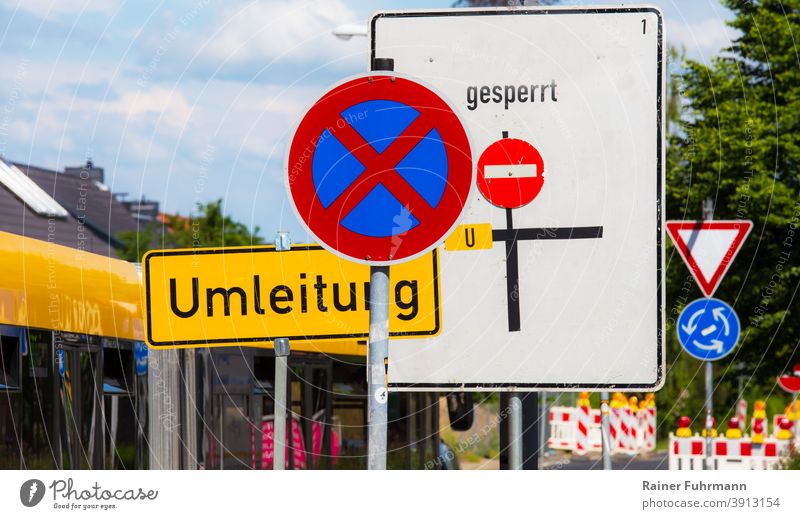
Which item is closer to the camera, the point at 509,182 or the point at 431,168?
the point at 431,168

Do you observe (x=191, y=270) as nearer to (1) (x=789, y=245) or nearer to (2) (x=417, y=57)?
(2) (x=417, y=57)

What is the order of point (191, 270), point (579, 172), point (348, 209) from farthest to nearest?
point (191, 270) → point (579, 172) → point (348, 209)

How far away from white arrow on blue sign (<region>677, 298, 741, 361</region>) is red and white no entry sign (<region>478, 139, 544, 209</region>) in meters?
8.79

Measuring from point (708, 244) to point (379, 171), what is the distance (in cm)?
918

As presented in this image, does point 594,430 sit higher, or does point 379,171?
point 379,171

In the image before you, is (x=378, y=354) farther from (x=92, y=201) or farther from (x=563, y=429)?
(x=92, y=201)

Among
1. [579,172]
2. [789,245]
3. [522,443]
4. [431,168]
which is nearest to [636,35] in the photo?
[579,172]

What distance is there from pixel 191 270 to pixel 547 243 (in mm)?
2126

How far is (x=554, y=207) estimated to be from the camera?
4594 mm

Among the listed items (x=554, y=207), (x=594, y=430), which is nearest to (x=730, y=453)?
(x=594, y=430)

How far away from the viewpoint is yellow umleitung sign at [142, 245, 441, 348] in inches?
240

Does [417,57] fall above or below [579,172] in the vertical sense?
above

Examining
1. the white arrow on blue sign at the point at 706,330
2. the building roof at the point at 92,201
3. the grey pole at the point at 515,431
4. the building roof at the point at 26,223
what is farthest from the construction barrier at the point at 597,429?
the building roof at the point at 92,201

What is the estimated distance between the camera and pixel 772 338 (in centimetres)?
2384
